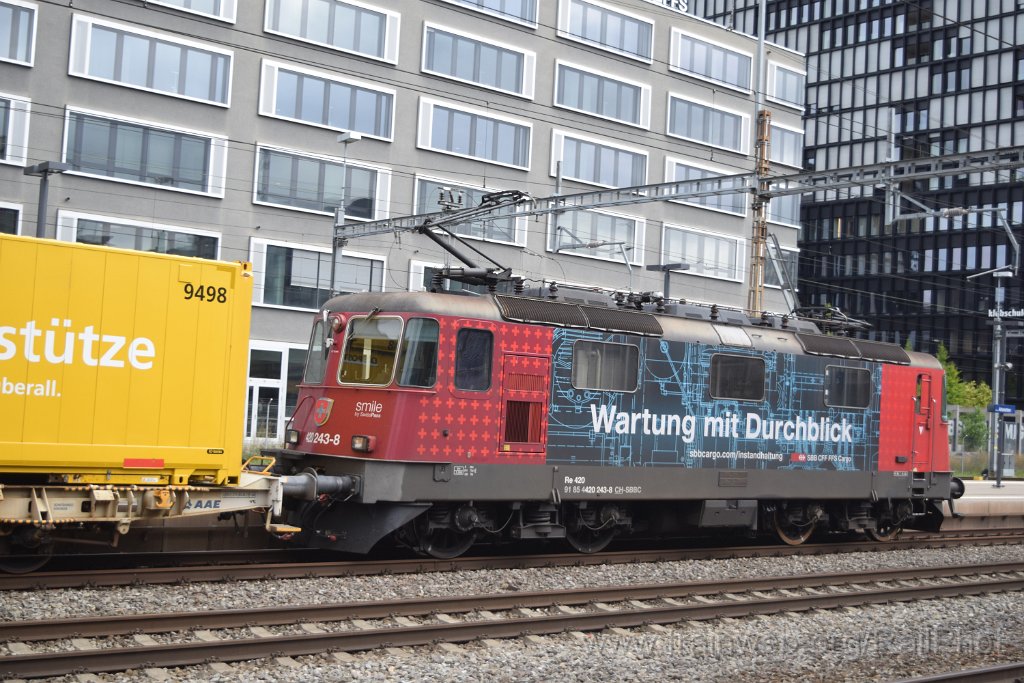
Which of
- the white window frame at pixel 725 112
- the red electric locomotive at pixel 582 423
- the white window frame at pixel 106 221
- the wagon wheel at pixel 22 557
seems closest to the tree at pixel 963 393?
the white window frame at pixel 725 112

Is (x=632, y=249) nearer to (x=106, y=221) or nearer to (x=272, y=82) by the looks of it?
(x=272, y=82)

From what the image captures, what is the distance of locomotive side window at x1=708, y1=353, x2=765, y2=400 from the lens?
1609cm

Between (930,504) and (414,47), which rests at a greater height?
(414,47)

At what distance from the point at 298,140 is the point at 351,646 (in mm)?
29981

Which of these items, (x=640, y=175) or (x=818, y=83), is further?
(x=818, y=83)

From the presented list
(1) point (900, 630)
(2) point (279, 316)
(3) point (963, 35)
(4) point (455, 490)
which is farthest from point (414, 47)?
(3) point (963, 35)

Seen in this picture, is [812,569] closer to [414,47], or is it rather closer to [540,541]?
[540,541]

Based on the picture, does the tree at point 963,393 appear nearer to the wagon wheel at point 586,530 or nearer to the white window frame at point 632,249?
the white window frame at point 632,249

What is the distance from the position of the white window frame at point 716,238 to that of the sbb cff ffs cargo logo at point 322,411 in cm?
3400

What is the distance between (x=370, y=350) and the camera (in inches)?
539

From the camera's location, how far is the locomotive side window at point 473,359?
13508mm

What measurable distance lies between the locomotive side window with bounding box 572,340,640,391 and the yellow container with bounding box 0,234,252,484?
4664 mm

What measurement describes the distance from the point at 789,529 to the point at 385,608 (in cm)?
916

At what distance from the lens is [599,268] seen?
45.0 metres
